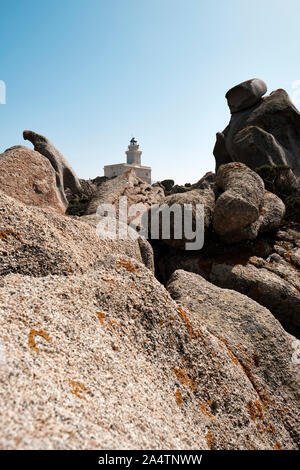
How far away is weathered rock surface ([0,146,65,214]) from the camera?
394 inches

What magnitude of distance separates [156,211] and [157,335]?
7.56m

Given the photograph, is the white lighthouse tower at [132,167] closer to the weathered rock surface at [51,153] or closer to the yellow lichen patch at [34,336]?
the weathered rock surface at [51,153]

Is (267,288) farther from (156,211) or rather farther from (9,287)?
(9,287)

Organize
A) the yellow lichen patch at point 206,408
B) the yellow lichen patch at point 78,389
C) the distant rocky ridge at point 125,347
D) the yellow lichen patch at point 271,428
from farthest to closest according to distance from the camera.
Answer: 1. the yellow lichen patch at point 271,428
2. the yellow lichen patch at point 206,408
3. the yellow lichen patch at point 78,389
4. the distant rocky ridge at point 125,347

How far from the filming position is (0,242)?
5.16m

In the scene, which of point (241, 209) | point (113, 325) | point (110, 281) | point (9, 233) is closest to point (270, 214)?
point (241, 209)

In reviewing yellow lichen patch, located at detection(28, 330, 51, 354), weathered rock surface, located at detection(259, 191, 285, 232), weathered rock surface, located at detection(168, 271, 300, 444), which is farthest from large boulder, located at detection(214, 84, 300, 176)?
yellow lichen patch, located at detection(28, 330, 51, 354)

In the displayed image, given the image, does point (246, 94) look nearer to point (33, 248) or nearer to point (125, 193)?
point (125, 193)

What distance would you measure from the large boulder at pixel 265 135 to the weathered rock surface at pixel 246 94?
0.31m

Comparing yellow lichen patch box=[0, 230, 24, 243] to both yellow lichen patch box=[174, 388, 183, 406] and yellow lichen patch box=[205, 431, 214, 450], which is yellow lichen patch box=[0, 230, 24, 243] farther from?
yellow lichen patch box=[205, 431, 214, 450]

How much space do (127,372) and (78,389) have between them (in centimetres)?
87

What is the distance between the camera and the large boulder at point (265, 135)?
27.5m

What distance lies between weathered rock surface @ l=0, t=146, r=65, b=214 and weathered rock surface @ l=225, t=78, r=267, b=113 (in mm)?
30726

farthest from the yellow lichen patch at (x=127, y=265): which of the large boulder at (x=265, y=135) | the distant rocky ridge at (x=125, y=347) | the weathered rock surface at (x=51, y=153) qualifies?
the large boulder at (x=265, y=135)
